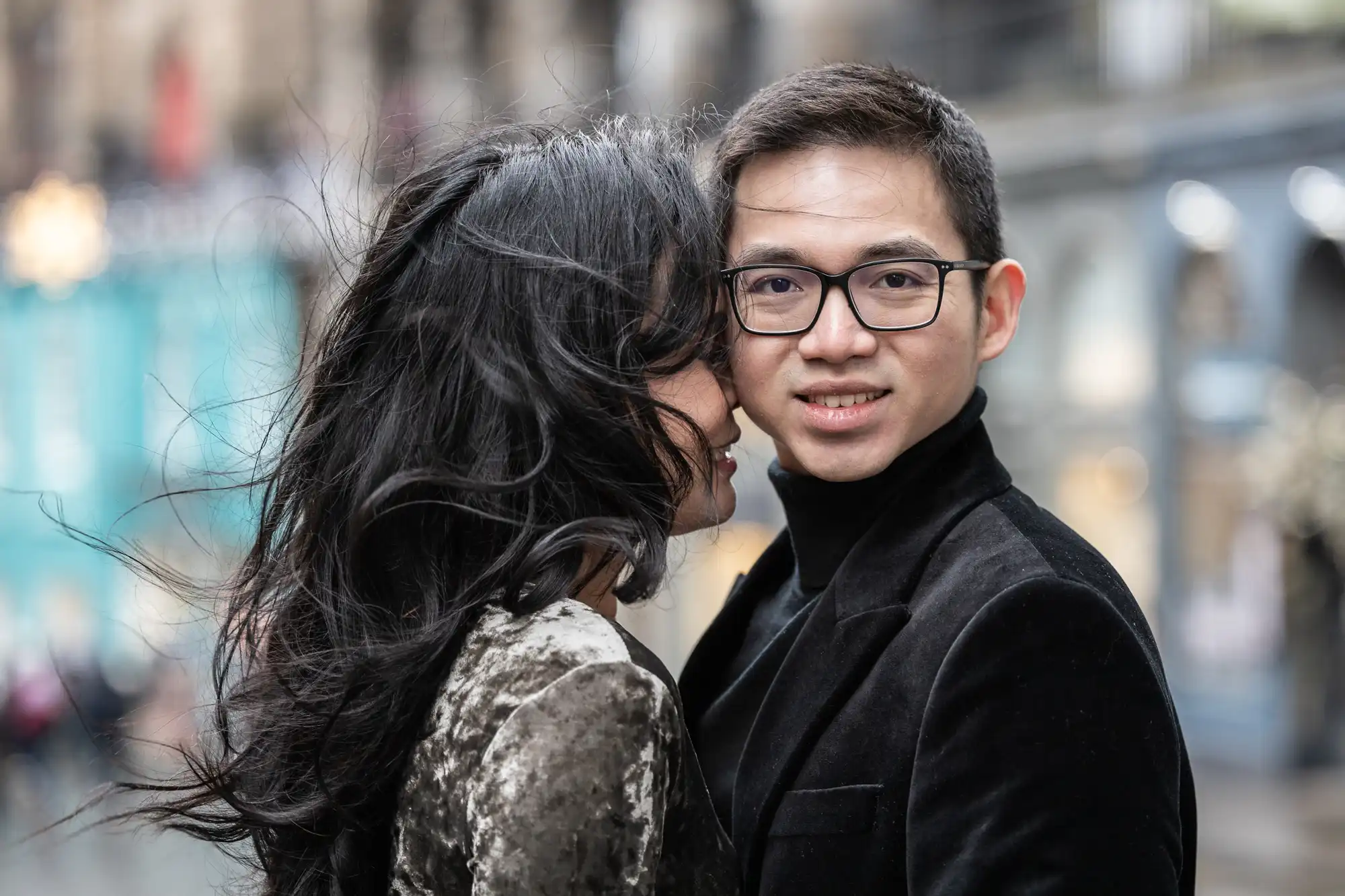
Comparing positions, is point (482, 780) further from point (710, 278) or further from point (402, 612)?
point (710, 278)

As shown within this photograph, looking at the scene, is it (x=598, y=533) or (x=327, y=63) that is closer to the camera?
(x=598, y=533)

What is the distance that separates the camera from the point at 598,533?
237 cm

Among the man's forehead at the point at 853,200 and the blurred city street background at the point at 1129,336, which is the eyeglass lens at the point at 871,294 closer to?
the man's forehead at the point at 853,200

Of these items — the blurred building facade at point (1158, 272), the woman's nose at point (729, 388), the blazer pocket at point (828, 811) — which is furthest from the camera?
the blurred building facade at point (1158, 272)

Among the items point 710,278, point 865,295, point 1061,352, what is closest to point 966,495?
point 865,295

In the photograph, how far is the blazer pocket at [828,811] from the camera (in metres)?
2.30

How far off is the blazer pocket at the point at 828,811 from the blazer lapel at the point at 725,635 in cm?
52

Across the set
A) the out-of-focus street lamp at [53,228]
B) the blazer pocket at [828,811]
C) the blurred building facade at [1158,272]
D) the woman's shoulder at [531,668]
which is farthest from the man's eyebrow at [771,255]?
the out-of-focus street lamp at [53,228]

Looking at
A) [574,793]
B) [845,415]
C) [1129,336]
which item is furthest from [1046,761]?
[1129,336]

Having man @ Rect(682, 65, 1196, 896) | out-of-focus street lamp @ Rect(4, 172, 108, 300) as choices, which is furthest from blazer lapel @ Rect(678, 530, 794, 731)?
out-of-focus street lamp @ Rect(4, 172, 108, 300)

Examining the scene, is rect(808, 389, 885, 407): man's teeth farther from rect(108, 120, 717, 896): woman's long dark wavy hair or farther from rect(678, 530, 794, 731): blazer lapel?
rect(678, 530, 794, 731): blazer lapel

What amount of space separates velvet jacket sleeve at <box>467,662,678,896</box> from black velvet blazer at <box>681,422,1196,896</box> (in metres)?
0.33

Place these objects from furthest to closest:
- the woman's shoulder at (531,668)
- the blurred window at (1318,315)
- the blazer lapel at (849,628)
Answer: the blurred window at (1318,315) → the blazer lapel at (849,628) → the woman's shoulder at (531,668)

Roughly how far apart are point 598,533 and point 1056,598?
635 millimetres
